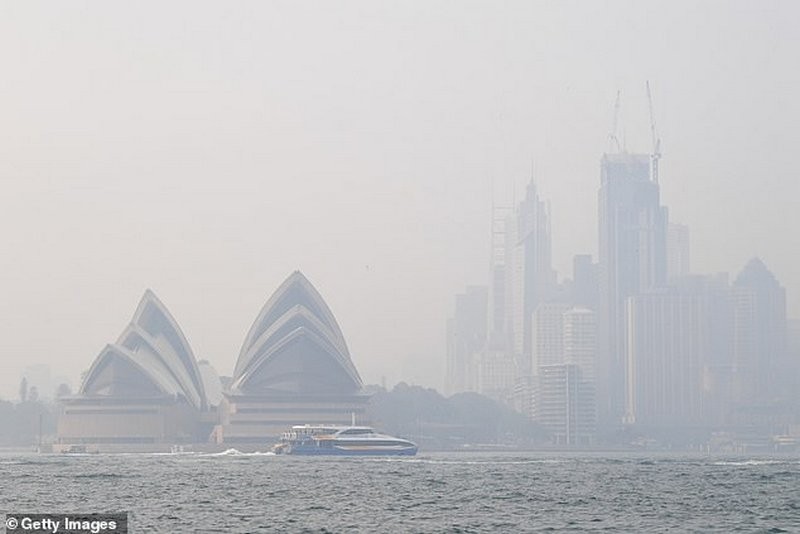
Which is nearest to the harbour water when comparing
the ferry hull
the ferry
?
the ferry hull

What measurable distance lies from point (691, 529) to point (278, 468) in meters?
64.3

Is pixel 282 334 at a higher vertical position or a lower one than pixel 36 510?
higher

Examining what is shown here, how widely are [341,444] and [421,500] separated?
310ft

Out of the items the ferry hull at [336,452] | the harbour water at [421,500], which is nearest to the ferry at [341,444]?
the ferry hull at [336,452]

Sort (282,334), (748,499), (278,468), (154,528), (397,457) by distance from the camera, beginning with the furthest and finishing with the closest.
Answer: (282,334), (397,457), (278,468), (748,499), (154,528)

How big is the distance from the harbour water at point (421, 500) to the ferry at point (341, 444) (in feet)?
187

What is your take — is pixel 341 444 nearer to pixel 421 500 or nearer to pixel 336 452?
pixel 336 452

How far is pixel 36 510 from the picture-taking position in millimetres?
59625

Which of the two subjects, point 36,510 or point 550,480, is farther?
point 550,480

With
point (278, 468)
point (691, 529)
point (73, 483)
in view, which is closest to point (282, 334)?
point (278, 468)

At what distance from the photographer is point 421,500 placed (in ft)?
230

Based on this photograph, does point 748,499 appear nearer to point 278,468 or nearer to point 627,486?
point 627,486

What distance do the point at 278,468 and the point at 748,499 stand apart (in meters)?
49.8

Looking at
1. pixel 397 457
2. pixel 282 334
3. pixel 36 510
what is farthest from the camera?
pixel 282 334
